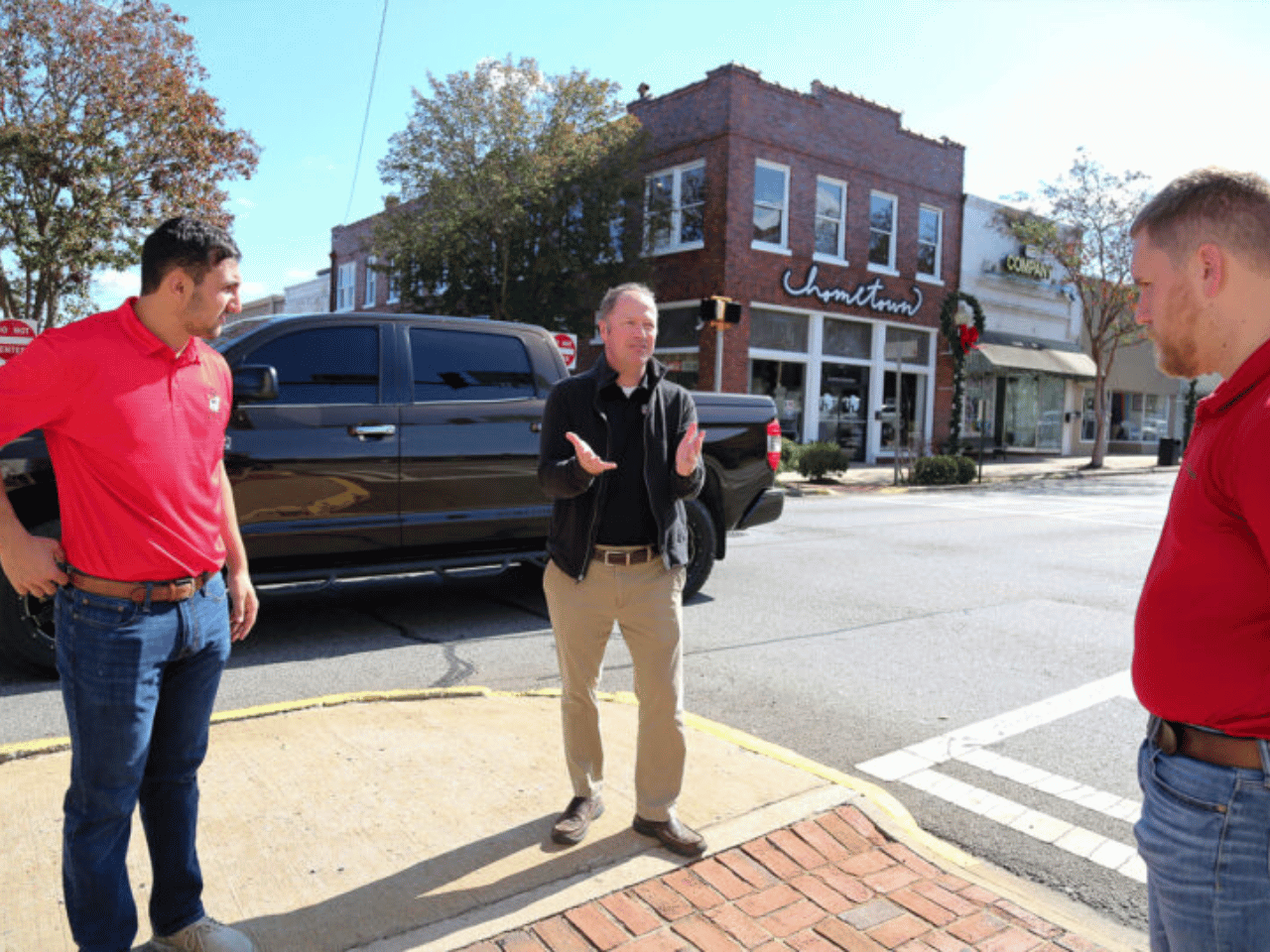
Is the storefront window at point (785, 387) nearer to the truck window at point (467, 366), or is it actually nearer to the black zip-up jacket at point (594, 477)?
the truck window at point (467, 366)

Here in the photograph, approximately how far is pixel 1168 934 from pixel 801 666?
4201mm

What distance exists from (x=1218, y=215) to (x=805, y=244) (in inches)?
878

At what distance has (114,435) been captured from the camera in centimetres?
232

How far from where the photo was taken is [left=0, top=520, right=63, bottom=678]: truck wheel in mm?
4934

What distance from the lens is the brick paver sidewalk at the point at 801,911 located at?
273cm

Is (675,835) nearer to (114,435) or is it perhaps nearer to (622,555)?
(622,555)

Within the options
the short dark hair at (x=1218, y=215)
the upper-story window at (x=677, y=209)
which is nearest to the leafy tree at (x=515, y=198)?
the upper-story window at (x=677, y=209)

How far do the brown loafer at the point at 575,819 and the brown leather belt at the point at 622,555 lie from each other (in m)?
0.84

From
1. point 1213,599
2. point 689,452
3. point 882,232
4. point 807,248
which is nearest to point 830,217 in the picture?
point 807,248

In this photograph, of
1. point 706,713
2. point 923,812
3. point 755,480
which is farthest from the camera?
point 755,480

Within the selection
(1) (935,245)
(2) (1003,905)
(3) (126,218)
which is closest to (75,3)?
(3) (126,218)

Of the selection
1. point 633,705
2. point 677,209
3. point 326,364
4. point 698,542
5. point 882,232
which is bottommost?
point 633,705

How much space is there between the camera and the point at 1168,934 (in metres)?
1.64

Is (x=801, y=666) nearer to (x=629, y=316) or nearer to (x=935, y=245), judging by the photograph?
(x=629, y=316)
